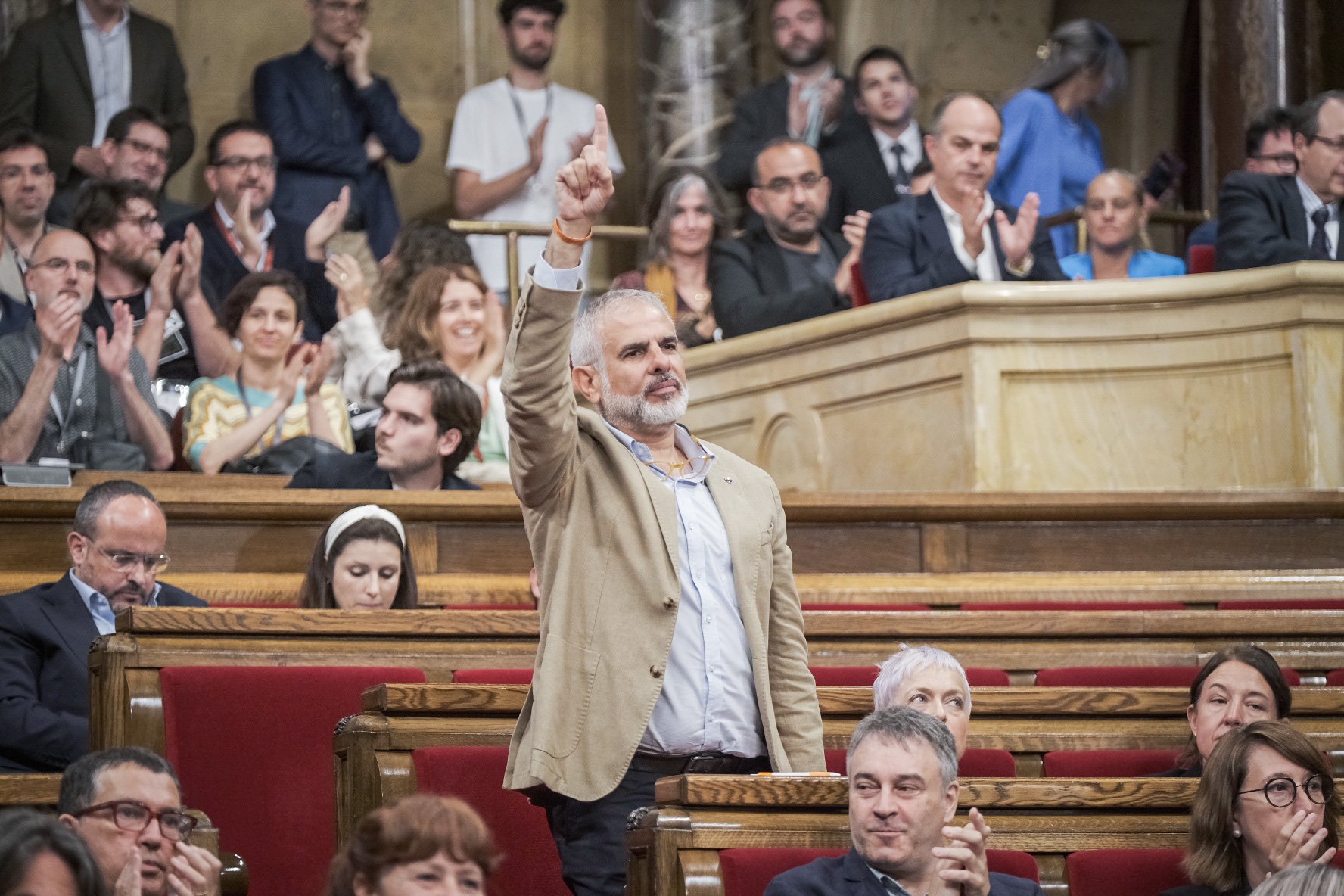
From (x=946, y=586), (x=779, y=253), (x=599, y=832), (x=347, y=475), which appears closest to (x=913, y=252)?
(x=779, y=253)

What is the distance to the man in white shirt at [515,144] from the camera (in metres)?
6.69

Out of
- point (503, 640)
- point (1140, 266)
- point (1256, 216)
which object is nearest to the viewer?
point (503, 640)

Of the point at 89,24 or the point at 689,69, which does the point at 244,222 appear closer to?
the point at 89,24

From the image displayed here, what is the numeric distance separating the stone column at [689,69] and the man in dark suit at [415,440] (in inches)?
126

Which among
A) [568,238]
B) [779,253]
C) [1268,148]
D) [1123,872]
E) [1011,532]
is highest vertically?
[1268,148]

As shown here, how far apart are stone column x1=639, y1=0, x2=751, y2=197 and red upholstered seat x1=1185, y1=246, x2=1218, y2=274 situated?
2.23m

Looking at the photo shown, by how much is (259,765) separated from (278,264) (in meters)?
3.36

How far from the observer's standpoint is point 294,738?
2885mm

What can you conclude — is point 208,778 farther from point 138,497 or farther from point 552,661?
point 552,661

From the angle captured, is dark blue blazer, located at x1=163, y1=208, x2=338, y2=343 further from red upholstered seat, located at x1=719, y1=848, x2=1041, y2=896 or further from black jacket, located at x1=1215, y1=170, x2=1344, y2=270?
red upholstered seat, located at x1=719, y1=848, x2=1041, y2=896

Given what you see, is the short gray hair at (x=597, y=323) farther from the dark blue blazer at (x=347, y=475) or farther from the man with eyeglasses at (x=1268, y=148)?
the man with eyeglasses at (x=1268, y=148)

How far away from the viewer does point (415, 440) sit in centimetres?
404

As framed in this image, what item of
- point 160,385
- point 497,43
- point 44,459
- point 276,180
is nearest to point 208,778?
point 44,459

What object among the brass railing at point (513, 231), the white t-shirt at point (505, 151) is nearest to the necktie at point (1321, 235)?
the brass railing at point (513, 231)
